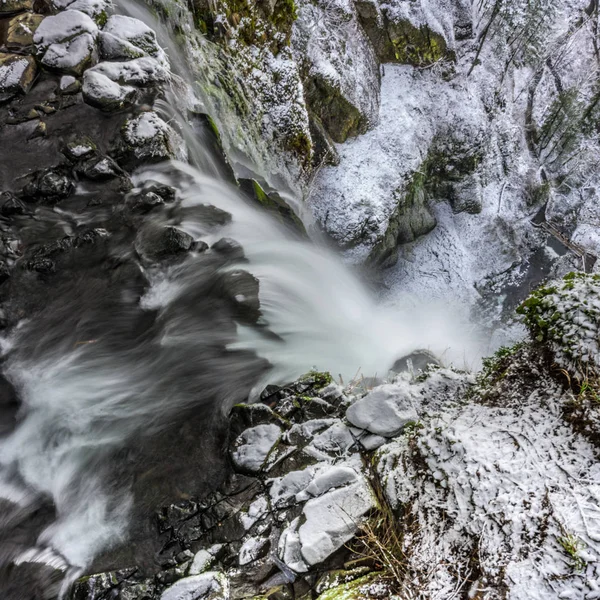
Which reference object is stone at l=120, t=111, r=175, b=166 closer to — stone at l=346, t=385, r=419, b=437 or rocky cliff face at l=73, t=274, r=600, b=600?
rocky cliff face at l=73, t=274, r=600, b=600

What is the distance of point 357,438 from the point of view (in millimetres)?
3318

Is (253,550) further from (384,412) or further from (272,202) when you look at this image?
(272,202)

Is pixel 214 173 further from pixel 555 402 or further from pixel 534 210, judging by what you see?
pixel 534 210

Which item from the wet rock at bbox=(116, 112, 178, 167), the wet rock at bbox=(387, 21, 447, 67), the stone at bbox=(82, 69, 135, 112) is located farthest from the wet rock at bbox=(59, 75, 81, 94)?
the wet rock at bbox=(387, 21, 447, 67)

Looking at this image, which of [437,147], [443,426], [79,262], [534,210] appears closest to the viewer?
[443,426]

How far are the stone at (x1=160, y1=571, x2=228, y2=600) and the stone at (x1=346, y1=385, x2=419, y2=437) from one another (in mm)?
1539

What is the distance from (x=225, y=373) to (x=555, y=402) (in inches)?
132

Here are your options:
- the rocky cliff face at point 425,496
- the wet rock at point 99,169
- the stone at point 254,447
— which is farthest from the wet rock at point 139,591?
the wet rock at point 99,169

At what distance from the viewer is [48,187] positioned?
5.05 metres

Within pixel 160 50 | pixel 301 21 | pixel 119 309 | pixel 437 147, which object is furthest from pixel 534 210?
pixel 119 309

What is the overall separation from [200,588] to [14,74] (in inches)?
249

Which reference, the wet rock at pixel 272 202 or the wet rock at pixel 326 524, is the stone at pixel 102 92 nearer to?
the wet rock at pixel 272 202

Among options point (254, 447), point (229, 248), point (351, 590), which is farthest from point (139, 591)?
point (229, 248)

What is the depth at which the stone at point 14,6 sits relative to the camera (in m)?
5.14
